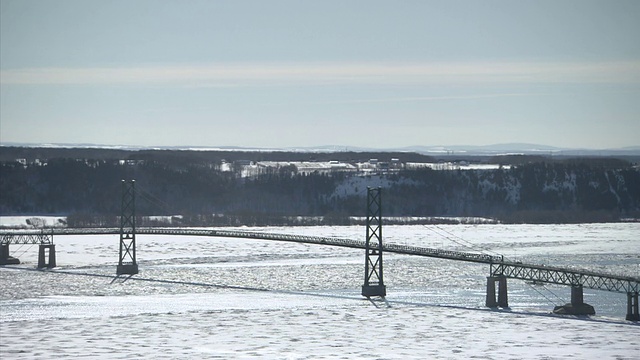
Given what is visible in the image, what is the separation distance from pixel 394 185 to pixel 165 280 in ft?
365

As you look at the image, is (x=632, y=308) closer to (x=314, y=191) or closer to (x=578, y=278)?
(x=578, y=278)

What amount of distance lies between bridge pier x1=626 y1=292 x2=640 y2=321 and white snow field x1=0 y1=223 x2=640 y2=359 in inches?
22.5

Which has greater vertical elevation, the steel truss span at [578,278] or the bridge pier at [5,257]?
the bridge pier at [5,257]

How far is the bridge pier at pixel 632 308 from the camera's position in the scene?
2210 inches

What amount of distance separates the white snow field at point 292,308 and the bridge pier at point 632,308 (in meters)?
0.57

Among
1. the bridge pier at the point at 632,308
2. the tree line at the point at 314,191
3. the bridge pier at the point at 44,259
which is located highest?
the tree line at the point at 314,191

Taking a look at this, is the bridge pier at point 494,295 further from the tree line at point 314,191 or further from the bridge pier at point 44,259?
the tree line at point 314,191

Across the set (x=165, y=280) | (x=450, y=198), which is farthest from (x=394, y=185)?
(x=165, y=280)

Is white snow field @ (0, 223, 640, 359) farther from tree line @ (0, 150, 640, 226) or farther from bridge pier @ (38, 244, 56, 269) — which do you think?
tree line @ (0, 150, 640, 226)

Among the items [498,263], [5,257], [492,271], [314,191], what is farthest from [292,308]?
[314,191]

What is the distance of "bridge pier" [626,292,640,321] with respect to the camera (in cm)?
5612

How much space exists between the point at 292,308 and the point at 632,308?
18.0m

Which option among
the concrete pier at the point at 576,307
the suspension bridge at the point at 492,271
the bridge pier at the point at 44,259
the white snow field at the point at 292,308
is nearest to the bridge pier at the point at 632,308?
the suspension bridge at the point at 492,271

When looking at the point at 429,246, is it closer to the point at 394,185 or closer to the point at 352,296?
the point at 352,296
